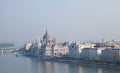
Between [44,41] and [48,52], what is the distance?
2.28 meters

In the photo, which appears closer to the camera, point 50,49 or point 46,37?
point 50,49

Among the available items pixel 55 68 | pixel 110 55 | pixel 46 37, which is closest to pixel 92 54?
pixel 110 55

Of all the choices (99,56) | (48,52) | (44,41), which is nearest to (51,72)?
(99,56)

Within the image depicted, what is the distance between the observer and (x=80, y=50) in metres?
15.6

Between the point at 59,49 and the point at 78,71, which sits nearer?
the point at 78,71

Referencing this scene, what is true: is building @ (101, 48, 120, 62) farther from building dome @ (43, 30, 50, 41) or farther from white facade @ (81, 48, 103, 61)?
building dome @ (43, 30, 50, 41)

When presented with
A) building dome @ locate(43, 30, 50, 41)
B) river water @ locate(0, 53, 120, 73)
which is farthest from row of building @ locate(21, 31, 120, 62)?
river water @ locate(0, 53, 120, 73)

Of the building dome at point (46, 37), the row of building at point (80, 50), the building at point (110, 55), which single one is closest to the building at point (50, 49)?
the row of building at point (80, 50)

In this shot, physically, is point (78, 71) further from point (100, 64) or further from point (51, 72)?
point (100, 64)

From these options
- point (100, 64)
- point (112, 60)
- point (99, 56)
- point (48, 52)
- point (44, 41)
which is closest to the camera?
point (100, 64)

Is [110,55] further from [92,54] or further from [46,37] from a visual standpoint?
[46,37]

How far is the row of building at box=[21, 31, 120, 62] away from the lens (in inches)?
520

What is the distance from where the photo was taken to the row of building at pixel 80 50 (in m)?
13.2

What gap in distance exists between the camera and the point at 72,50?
1606 cm
